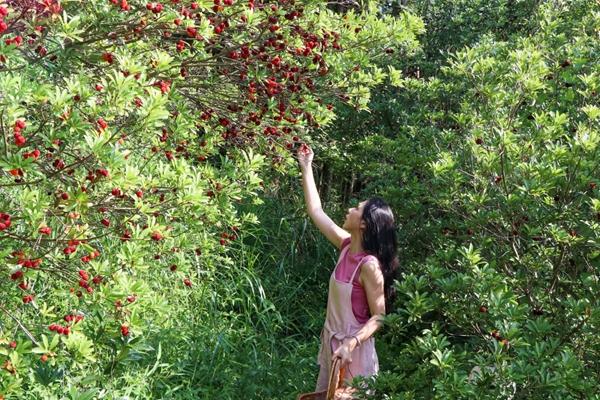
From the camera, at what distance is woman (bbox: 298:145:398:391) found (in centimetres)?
381

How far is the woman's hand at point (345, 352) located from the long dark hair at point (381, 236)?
15.7 inches

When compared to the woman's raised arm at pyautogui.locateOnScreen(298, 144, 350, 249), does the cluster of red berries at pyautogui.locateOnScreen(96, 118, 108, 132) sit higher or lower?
higher

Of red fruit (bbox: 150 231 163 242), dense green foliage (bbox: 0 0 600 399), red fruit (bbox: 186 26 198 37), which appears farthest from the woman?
red fruit (bbox: 186 26 198 37)

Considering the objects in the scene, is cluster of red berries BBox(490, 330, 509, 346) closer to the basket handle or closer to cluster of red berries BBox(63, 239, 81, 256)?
the basket handle

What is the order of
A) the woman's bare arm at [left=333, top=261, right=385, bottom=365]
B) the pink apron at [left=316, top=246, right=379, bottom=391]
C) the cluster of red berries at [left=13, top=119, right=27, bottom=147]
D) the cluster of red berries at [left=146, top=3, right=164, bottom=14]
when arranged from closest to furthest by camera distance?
the cluster of red berries at [left=13, top=119, right=27, bottom=147] → the cluster of red berries at [left=146, top=3, right=164, bottom=14] → the woman's bare arm at [left=333, top=261, right=385, bottom=365] → the pink apron at [left=316, top=246, right=379, bottom=391]

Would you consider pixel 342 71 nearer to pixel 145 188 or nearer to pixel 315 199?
pixel 315 199

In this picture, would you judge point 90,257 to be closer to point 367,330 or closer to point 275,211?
point 367,330

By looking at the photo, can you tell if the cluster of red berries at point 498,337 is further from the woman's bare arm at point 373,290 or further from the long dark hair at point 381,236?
the long dark hair at point 381,236

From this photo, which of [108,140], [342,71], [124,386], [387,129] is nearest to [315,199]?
[342,71]

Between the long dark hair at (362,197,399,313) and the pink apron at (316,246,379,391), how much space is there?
12cm

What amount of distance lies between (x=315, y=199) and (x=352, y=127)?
9.58 ft

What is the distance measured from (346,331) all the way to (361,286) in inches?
8.6

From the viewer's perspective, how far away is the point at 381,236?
3914mm

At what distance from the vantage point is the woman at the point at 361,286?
150 inches
